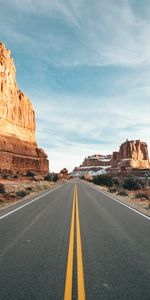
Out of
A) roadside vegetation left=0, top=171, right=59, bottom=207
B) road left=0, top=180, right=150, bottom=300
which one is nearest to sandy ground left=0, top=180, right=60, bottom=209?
roadside vegetation left=0, top=171, right=59, bottom=207

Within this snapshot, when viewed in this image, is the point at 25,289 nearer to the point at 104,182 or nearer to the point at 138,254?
the point at 138,254

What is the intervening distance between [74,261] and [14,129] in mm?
74878

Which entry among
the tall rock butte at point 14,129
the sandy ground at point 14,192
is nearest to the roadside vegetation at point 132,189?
the sandy ground at point 14,192

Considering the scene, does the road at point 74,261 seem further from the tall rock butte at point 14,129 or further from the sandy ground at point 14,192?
the tall rock butte at point 14,129

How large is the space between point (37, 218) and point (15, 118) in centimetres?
7220

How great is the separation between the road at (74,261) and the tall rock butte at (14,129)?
56.8 metres

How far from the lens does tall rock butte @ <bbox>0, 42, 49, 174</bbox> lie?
6962 centimetres

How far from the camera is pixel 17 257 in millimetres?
6117

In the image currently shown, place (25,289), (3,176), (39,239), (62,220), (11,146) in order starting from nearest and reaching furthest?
(25,289), (39,239), (62,220), (3,176), (11,146)

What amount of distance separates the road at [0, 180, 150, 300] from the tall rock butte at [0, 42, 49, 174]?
56816 mm

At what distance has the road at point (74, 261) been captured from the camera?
432cm

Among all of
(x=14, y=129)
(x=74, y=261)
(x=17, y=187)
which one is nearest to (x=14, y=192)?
(x=17, y=187)

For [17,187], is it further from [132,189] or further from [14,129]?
[14,129]

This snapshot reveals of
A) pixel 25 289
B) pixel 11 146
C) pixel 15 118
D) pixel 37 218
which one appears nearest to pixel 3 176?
pixel 11 146
